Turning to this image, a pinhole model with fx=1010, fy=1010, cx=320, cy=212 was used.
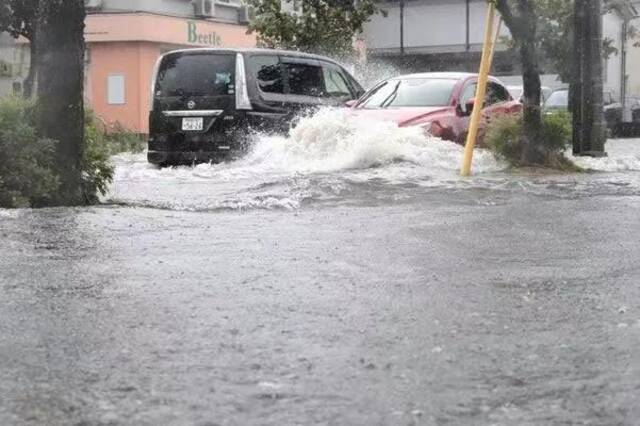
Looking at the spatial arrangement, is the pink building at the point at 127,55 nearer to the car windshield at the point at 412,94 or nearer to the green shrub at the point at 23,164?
the car windshield at the point at 412,94

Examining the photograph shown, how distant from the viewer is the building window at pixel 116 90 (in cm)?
2908

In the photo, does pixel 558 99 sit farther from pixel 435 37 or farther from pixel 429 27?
pixel 429 27

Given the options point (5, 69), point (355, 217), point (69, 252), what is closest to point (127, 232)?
point (69, 252)

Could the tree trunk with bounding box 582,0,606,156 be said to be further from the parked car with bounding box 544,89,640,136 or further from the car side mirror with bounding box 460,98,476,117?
the parked car with bounding box 544,89,640,136

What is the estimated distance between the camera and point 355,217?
322 inches

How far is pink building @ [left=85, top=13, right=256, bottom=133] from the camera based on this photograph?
2817cm

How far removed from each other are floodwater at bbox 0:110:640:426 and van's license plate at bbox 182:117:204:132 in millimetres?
4466

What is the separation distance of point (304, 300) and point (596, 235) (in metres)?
3.10

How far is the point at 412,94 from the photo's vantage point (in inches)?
562

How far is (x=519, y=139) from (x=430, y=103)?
1.59 meters

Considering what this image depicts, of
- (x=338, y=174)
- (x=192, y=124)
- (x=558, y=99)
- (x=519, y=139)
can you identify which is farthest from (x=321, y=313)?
(x=558, y=99)

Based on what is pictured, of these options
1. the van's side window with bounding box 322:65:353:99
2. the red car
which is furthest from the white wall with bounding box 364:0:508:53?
the red car

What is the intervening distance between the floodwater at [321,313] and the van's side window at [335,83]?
20.2 ft

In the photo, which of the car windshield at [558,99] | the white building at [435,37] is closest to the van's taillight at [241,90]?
the car windshield at [558,99]
